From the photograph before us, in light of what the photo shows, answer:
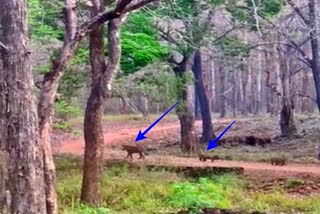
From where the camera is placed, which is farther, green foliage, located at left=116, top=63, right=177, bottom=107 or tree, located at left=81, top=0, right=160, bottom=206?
green foliage, located at left=116, top=63, right=177, bottom=107

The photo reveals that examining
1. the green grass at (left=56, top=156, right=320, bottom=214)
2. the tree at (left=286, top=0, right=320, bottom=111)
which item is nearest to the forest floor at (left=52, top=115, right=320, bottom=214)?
the green grass at (left=56, top=156, right=320, bottom=214)

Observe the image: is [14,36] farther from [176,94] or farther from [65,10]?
[176,94]

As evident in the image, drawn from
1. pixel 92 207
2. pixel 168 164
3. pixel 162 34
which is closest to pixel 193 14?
pixel 162 34

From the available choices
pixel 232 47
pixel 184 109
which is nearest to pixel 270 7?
pixel 232 47

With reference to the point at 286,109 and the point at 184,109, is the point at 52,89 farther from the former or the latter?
the point at 286,109

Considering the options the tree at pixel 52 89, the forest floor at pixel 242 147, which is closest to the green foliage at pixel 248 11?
the forest floor at pixel 242 147

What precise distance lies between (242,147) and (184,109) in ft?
→ 16.4

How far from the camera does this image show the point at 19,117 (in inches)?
397

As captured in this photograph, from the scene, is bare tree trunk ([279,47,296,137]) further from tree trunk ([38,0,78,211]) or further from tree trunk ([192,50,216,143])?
tree trunk ([38,0,78,211])

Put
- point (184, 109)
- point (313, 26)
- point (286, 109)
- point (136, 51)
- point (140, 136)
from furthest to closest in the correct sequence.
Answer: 1. point (140, 136)
2. point (286, 109)
3. point (184, 109)
4. point (313, 26)
5. point (136, 51)

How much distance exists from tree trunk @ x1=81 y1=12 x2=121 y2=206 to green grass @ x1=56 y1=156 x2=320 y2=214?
0.47 m

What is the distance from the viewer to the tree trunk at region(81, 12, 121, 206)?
14930mm

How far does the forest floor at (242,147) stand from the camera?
2158 cm

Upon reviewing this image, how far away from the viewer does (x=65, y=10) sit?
41.1 ft
